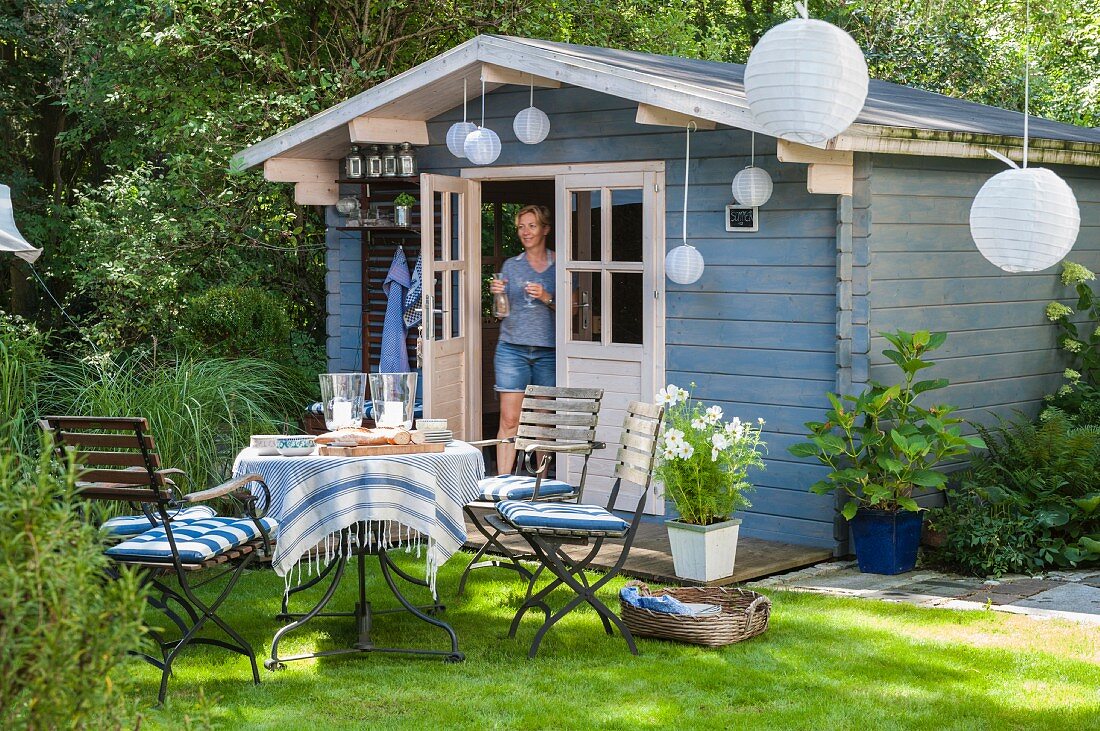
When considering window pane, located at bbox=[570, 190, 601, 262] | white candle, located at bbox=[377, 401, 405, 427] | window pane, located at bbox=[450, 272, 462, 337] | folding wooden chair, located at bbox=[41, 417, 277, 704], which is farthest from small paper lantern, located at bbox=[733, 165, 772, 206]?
folding wooden chair, located at bbox=[41, 417, 277, 704]

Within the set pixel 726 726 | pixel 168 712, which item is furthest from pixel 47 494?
pixel 726 726

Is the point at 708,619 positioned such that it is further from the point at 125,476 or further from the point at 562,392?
the point at 125,476

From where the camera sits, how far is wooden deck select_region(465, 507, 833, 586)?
20.0ft

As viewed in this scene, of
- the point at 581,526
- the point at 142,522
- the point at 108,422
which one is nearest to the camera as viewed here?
the point at 108,422

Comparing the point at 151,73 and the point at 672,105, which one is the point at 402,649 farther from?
the point at 151,73

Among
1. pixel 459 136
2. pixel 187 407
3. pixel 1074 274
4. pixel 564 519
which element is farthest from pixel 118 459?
pixel 1074 274

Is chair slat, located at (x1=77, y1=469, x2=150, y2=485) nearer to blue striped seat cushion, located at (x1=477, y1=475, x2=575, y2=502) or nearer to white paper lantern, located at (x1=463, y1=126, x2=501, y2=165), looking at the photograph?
blue striped seat cushion, located at (x1=477, y1=475, x2=575, y2=502)

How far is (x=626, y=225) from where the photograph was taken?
7.34 meters

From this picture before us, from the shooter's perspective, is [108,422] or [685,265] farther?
[685,265]

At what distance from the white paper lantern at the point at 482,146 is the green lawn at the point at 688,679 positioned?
2.89m

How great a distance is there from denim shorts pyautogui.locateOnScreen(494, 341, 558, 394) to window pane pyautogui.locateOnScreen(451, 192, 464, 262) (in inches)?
28.3

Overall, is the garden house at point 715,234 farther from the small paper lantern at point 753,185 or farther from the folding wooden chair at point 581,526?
the folding wooden chair at point 581,526

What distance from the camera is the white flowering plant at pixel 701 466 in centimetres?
588

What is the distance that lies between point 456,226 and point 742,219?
2.19 metres
